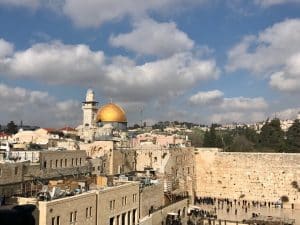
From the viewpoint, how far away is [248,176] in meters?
37.2

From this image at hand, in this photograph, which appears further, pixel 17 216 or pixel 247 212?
pixel 247 212

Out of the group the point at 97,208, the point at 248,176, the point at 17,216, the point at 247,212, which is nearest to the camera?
the point at 17,216

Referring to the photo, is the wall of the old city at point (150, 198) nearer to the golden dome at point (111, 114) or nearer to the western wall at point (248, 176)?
the western wall at point (248, 176)

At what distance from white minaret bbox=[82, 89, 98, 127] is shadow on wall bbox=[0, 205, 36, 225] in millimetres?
43679

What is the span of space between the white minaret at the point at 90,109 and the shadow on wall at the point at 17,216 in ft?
143

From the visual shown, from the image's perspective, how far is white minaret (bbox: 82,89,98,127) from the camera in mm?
46188

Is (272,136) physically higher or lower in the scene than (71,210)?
higher

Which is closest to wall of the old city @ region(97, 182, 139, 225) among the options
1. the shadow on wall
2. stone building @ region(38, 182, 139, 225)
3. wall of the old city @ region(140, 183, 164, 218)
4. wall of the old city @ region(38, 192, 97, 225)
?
stone building @ region(38, 182, 139, 225)

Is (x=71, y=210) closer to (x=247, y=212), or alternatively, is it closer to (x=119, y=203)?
(x=119, y=203)

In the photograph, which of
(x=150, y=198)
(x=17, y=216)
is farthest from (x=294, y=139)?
(x=17, y=216)

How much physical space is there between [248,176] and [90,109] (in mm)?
18344

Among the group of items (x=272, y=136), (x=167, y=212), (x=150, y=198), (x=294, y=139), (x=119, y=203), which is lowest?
(x=167, y=212)

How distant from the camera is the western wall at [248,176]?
35.8 meters

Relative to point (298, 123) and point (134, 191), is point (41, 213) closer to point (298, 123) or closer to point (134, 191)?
point (134, 191)
